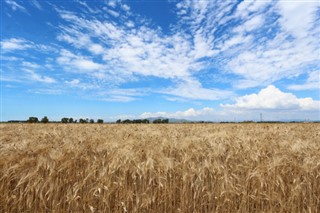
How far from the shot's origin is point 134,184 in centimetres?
467

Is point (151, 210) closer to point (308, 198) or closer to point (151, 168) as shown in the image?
point (151, 168)

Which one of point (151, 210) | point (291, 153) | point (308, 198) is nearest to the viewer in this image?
point (151, 210)

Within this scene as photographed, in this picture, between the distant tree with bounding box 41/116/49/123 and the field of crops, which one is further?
the distant tree with bounding box 41/116/49/123

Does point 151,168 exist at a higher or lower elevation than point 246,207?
higher

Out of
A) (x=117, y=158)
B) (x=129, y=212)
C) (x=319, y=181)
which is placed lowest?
(x=129, y=212)

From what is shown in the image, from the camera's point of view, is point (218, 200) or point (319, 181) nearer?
point (218, 200)

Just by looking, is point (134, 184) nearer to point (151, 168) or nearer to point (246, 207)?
point (151, 168)

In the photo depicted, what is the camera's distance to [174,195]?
4656 mm

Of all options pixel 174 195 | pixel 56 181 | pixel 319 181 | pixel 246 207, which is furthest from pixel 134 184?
pixel 319 181

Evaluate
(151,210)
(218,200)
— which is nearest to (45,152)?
(151,210)

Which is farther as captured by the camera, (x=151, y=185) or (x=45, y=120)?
(x=45, y=120)

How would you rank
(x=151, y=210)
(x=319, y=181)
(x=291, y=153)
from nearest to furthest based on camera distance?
1. (x=151, y=210)
2. (x=319, y=181)
3. (x=291, y=153)

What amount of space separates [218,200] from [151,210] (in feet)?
3.90

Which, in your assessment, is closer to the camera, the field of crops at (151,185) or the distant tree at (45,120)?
the field of crops at (151,185)
